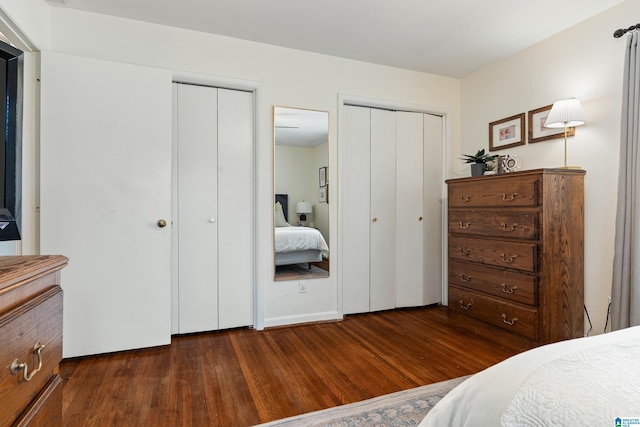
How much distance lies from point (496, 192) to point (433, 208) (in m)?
1.05

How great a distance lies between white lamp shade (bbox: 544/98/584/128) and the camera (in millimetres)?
2279

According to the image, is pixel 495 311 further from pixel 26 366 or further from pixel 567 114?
pixel 26 366

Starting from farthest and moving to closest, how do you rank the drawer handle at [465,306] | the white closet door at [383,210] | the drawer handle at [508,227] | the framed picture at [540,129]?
1. the white closet door at [383,210]
2. the drawer handle at [465,306]
3. the framed picture at [540,129]
4. the drawer handle at [508,227]

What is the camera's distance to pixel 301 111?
2945mm

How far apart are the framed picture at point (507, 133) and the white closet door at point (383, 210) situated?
0.93 meters

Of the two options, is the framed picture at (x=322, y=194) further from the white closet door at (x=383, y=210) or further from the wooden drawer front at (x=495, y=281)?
the wooden drawer front at (x=495, y=281)

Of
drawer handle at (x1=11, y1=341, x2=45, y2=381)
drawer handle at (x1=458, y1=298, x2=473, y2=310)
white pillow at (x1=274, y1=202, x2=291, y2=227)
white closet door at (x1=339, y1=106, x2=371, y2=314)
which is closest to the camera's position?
drawer handle at (x1=11, y1=341, x2=45, y2=381)

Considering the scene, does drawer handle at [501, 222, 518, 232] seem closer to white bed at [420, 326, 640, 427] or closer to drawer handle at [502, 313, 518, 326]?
drawer handle at [502, 313, 518, 326]

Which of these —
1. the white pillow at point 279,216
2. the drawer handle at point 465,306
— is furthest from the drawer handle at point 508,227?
the white pillow at point 279,216

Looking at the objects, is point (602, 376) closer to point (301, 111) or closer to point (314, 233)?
point (314, 233)

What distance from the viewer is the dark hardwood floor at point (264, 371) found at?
1.65 m

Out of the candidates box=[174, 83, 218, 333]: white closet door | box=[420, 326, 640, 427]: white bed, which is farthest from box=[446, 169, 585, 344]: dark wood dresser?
box=[174, 83, 218, 333]: white closet door

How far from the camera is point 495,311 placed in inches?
99.1

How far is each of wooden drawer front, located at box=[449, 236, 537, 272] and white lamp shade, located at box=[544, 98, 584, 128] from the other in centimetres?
90
